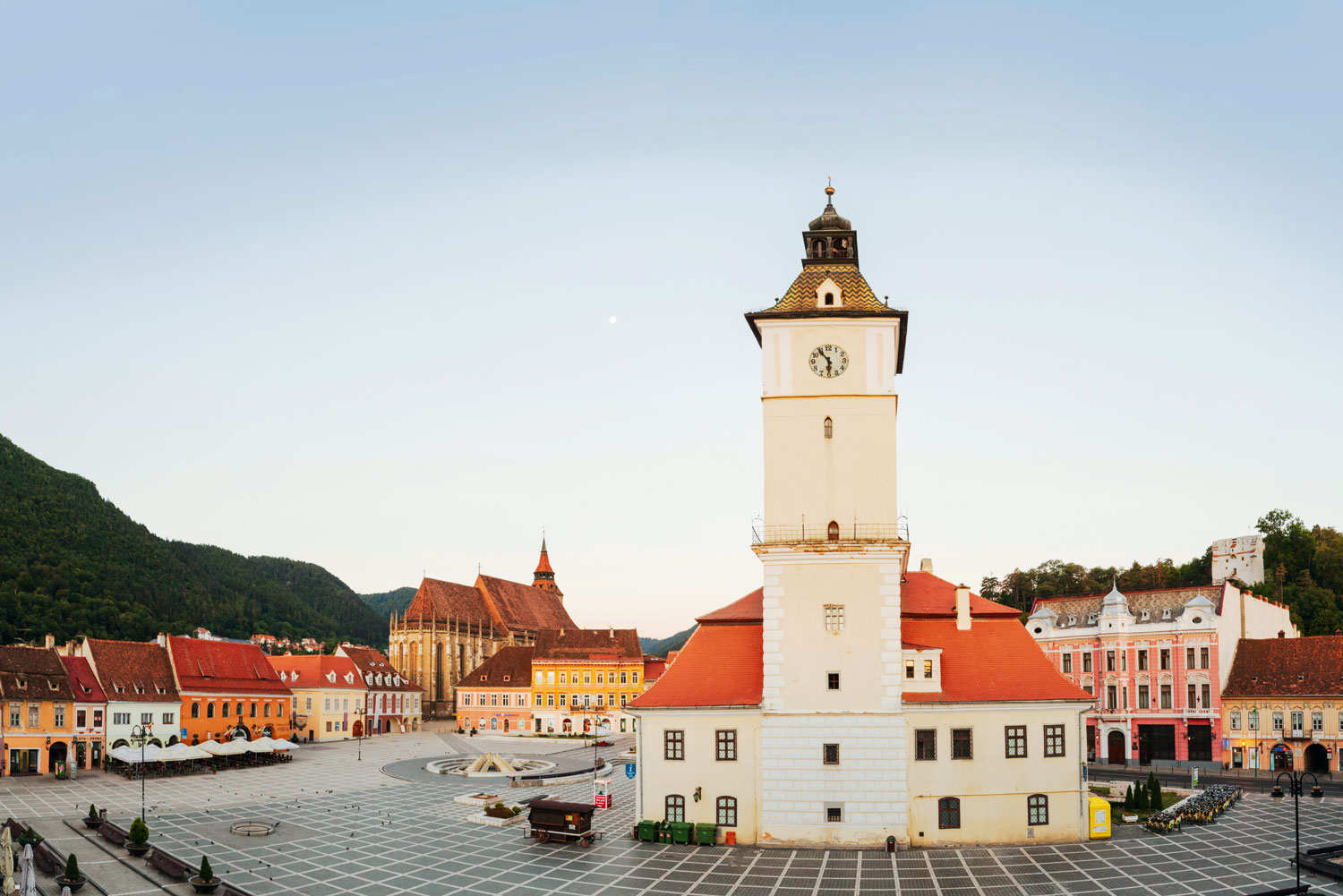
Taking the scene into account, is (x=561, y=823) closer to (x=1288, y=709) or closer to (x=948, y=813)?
(x=948, y=813)

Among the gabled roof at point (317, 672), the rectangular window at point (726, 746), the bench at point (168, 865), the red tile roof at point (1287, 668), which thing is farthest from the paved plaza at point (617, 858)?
the gabled roof at point (317, 672)

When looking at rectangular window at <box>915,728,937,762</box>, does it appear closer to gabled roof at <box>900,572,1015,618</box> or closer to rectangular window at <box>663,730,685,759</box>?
gabled roof at <box>900,572,1015,618</box>

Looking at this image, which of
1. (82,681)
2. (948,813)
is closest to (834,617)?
(948,813)

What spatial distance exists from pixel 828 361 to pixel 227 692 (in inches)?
2585

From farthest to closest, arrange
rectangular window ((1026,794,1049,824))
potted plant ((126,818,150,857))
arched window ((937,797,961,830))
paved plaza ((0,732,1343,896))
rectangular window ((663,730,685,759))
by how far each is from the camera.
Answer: rectangular window ((663,730,685,759)), rectangular window ((1026,794,1049,824)), arched window ((937,797,961,830)), potted plant ((126,818,150,857)), paved plaza ((0,732,1343,896))

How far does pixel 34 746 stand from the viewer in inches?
2571

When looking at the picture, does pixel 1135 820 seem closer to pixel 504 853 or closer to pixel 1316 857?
pixel 1316 857

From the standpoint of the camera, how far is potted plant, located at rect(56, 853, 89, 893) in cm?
3111

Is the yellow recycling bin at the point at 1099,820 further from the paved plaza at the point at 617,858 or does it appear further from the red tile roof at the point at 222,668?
the red tile roof at the point at 222,668

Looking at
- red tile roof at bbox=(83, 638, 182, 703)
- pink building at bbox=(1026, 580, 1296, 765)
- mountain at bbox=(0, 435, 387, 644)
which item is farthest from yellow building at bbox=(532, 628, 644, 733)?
mountain at bbox=(0, 435, 387, 644)

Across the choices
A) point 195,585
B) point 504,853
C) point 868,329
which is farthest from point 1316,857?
point 195,585

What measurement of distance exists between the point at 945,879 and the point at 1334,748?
46.4m

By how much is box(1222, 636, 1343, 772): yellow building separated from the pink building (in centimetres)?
117

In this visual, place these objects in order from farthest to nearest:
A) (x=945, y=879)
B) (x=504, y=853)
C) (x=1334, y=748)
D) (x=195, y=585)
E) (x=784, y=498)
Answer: (x=195, y=585)
(x=1334, y=748)
(x=784, y=498)
(x=504, y=853)
(x=945, y=879)
